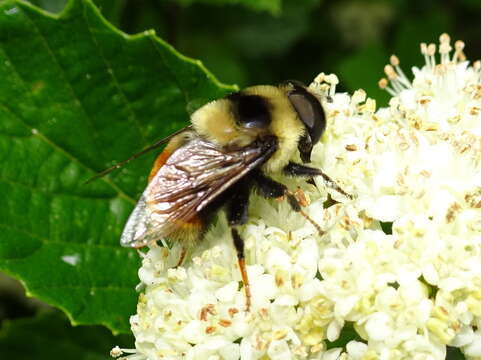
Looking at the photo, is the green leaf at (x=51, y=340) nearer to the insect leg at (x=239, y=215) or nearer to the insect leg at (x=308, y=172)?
the insect leg at (x=239, y=215)

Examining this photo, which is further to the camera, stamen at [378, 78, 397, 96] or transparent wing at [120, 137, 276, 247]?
stamen at [378, 78, 397, 96]

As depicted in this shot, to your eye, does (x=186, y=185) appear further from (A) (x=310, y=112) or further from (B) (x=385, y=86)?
(B) (x=385, y=86)

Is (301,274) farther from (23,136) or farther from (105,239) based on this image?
(23,136)

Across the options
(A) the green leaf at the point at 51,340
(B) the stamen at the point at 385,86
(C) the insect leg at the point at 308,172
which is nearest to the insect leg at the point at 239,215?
(C) the insect leg at the point at 308,172

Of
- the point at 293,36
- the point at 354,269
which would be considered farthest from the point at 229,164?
the point at 293,36

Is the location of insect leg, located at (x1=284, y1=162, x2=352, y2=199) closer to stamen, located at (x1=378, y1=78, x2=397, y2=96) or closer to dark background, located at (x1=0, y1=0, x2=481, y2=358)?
stamen, located at (x1=378, y1=78, x2=397, y2=96)

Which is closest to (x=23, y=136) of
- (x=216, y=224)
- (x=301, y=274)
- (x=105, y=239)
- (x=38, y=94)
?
(x=38, y=94)

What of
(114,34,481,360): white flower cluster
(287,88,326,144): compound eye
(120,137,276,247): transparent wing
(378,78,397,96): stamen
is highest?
(378,78,397,96): stamen

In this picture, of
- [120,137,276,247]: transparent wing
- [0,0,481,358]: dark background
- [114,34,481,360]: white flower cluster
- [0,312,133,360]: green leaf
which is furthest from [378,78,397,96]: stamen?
[0,312,133,360]: green leaf
